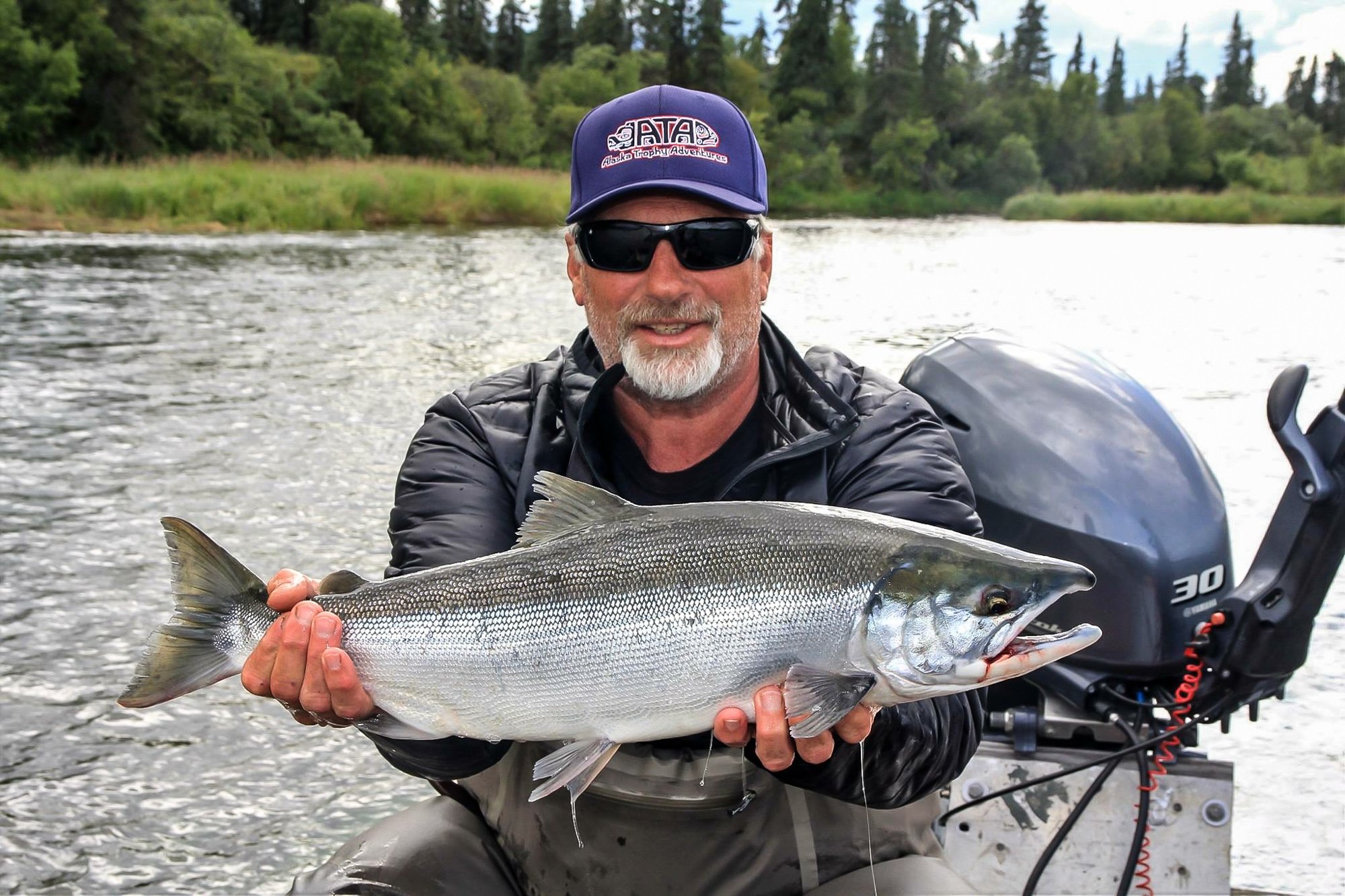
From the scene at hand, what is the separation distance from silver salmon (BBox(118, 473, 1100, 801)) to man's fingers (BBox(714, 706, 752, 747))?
20 millimetres

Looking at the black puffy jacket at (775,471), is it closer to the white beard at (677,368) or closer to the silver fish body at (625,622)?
the white beard at (677,368)

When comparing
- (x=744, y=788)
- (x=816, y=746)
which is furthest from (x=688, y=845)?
(x=816, y=746)

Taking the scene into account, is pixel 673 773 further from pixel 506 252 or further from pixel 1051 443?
pixel 506 252

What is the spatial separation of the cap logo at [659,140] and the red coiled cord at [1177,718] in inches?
68.6

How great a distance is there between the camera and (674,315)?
9.87 ft

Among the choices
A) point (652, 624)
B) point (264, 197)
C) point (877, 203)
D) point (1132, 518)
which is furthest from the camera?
point (877, 203)

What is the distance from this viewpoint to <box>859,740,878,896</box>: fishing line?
2473mm

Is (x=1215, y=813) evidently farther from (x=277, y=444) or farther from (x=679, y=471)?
(x=277, y=444)

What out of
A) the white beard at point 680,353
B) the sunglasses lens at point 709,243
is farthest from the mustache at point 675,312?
the sunglasses lens at point 709,243

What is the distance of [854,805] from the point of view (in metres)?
2.71

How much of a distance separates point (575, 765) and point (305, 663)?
624 millimetres

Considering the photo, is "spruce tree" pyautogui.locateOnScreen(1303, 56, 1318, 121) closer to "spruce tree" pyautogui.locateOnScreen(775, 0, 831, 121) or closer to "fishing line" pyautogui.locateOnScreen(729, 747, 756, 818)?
"spruce tree" pyautogui.locateOnScreen(775, 0, 831, 121)

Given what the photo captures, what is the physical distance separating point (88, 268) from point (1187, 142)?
86.2 meters

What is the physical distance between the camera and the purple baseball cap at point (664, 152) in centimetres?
301
